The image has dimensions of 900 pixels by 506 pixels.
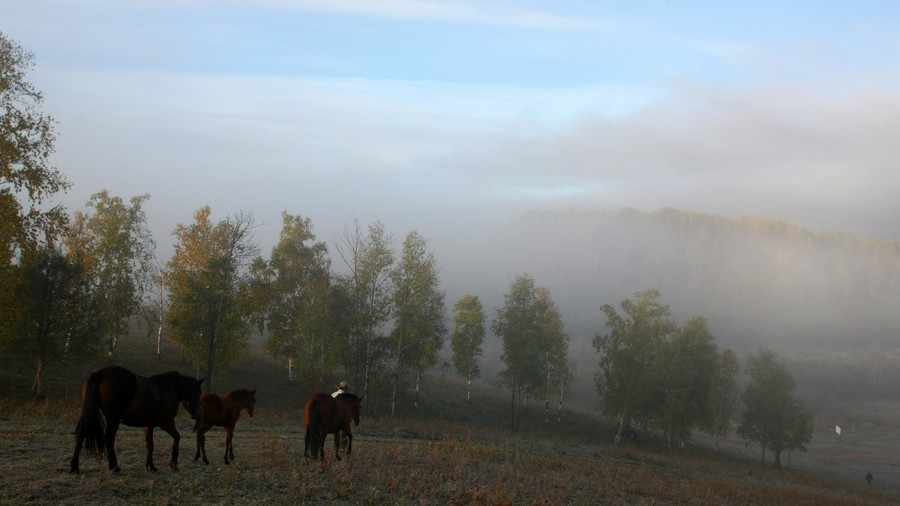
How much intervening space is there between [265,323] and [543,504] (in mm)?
42000

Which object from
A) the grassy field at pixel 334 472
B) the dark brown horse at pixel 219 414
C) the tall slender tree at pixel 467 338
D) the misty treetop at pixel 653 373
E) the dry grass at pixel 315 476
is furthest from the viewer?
the tall slender tree at pixel 467 338

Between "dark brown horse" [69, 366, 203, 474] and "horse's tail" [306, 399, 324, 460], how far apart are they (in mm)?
4029

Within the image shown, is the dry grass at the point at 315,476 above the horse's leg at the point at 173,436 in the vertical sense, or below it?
below

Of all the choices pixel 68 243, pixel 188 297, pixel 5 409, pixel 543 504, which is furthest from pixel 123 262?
pixel 543 504

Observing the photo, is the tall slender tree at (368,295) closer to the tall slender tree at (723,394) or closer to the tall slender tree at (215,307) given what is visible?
the tall slender tree at (215,307)

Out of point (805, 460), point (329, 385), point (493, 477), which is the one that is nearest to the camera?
point (493, 477)

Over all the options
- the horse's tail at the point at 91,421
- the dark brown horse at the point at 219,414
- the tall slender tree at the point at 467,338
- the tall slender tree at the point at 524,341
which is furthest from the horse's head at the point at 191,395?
the tall slender tree at the point at 467,338

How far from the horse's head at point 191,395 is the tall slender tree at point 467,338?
49344 millimetres

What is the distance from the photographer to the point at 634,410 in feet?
201

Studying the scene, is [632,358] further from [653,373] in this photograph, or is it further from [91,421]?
[91,421]

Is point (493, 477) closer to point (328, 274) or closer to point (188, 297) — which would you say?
point (188, 297)

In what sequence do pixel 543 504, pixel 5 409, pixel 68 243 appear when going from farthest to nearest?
1. pixel 68 243
2. pixel 5 409
3. pixel 543 504

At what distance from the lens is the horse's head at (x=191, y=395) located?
601 inches

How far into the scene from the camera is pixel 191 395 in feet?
50.4
